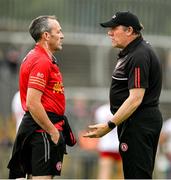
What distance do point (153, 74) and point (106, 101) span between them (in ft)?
32.4

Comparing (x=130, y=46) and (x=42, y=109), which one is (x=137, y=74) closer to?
(x=130, y=46)

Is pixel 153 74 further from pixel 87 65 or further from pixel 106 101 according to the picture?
pixel 87 65

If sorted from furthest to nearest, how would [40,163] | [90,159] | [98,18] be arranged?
[98,18], [90,159], [40,163]

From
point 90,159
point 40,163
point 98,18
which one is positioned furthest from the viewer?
point 98,18

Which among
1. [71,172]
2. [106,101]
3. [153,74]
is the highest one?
[153,74]

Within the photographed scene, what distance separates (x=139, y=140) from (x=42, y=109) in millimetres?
1114

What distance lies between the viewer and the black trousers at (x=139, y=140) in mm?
10141

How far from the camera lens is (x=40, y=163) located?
1009 cm

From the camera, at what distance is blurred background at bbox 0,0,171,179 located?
19516 millimetres

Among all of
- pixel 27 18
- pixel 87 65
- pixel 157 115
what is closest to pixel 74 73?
pixel 87 65

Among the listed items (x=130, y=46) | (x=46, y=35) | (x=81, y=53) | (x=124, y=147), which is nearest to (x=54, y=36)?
(x=46, y=35)

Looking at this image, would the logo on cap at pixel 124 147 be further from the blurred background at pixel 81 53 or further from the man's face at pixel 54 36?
the blurred background at pixel 81 53

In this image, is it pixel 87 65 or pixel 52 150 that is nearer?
pixel 52 150

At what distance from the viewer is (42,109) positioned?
9883 millimetres
